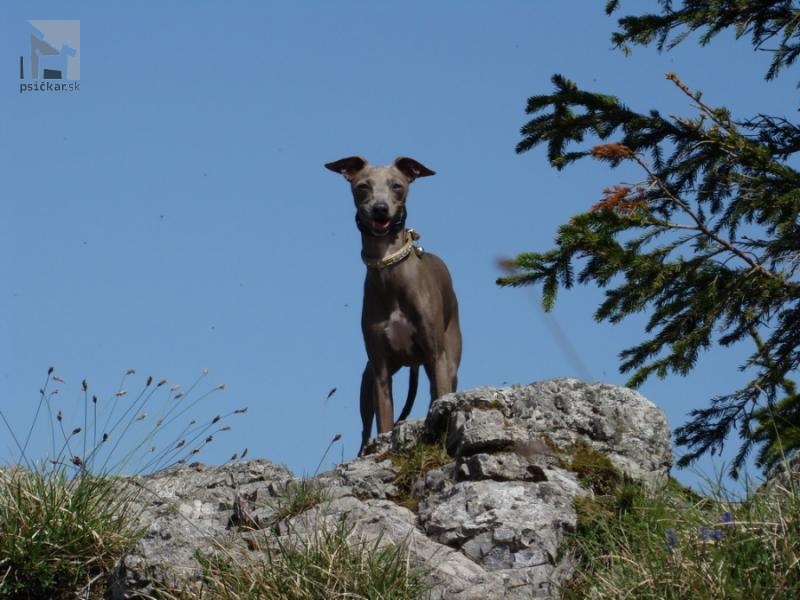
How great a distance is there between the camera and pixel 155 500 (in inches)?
279

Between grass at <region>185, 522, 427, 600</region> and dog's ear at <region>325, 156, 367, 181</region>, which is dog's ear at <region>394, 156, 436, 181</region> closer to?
dog's ear at <region>325, 156, 367, 181</region>

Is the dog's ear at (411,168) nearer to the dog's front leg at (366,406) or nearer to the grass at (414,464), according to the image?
the dog's front leg at (366,406)

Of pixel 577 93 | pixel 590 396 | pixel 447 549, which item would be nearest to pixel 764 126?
pixel 577 93

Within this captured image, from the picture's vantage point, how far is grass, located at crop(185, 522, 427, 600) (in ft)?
17.5

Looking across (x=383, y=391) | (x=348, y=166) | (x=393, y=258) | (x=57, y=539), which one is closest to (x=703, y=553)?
(x=57, y=539)

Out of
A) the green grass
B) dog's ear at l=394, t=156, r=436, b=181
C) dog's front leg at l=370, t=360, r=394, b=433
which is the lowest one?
the green grass

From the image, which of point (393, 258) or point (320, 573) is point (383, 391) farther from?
point (320, 573)

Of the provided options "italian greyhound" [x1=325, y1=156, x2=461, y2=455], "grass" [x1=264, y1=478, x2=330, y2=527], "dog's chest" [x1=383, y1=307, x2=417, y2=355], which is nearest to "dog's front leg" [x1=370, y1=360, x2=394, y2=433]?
"italian greyhound" [x1=325, y1=156, x2=461, y2=455]

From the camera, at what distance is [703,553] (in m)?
5.11

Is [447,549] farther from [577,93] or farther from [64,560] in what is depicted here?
Result: [577,93]

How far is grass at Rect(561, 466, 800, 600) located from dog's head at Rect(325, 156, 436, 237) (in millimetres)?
3355

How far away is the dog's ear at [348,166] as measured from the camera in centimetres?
890

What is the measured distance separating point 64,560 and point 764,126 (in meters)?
6.20

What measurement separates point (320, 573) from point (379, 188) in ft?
12.5
